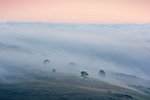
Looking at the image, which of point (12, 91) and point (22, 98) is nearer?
point (22, 98)

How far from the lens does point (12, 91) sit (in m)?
197

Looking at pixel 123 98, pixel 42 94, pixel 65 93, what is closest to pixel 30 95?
pixel 42 94

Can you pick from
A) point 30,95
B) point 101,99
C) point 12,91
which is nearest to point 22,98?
point 30,95

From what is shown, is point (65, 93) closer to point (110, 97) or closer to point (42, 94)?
point (42, 94)

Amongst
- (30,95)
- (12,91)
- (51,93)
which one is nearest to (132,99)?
(51,93)

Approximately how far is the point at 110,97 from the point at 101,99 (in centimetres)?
965

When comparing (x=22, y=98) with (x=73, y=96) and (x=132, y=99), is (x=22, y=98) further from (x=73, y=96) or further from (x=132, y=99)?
(x=132, y=99)

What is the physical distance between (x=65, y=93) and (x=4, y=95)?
42.7 m

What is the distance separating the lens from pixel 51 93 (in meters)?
196

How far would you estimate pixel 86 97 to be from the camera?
190625 millimetres

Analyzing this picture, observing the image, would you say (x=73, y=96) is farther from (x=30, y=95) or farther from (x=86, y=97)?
(x=30, y=95)

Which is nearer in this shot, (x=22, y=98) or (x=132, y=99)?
(x=22, y=98)

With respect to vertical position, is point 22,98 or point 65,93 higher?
point 65,93

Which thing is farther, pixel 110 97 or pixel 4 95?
pixel 110 97
